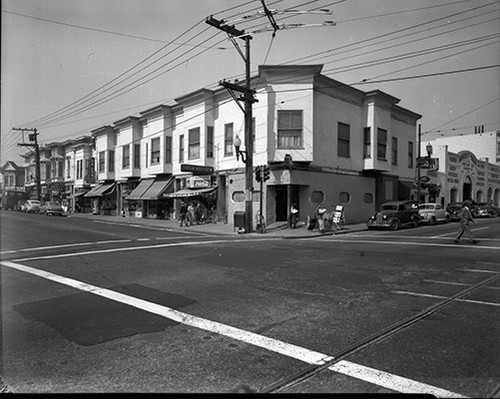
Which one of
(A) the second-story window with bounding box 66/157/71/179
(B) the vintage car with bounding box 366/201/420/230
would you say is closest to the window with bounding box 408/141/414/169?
(B) the vintage car with bounding box 366/201/420/230

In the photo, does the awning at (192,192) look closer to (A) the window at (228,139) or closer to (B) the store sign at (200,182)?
(B) the store sign at (200,182)

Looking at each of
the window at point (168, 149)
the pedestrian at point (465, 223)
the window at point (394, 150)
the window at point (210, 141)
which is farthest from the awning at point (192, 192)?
the pedestrian at point (465, 223)

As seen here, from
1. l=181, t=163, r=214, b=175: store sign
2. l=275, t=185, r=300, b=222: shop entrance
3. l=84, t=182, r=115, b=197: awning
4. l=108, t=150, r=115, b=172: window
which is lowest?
l=275, t=185, r=300, b=222: shop entrance

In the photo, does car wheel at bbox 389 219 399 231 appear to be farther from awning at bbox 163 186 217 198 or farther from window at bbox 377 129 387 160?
awning at bbox 163 186 217 198

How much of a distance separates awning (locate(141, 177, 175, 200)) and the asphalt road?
2044cm

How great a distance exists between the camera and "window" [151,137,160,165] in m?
31.3

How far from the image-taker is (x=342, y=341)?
422 cm

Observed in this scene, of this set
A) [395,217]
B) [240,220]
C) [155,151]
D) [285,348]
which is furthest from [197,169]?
[285,348]

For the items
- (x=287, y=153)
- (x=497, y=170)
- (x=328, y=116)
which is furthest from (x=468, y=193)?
(x=287, y=153)

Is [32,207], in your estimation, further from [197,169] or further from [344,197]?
[344,197]

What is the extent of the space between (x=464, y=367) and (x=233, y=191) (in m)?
21.4

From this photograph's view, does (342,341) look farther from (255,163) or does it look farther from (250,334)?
(255,163)

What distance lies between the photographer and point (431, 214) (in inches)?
1014

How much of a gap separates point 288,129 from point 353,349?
1921cm
